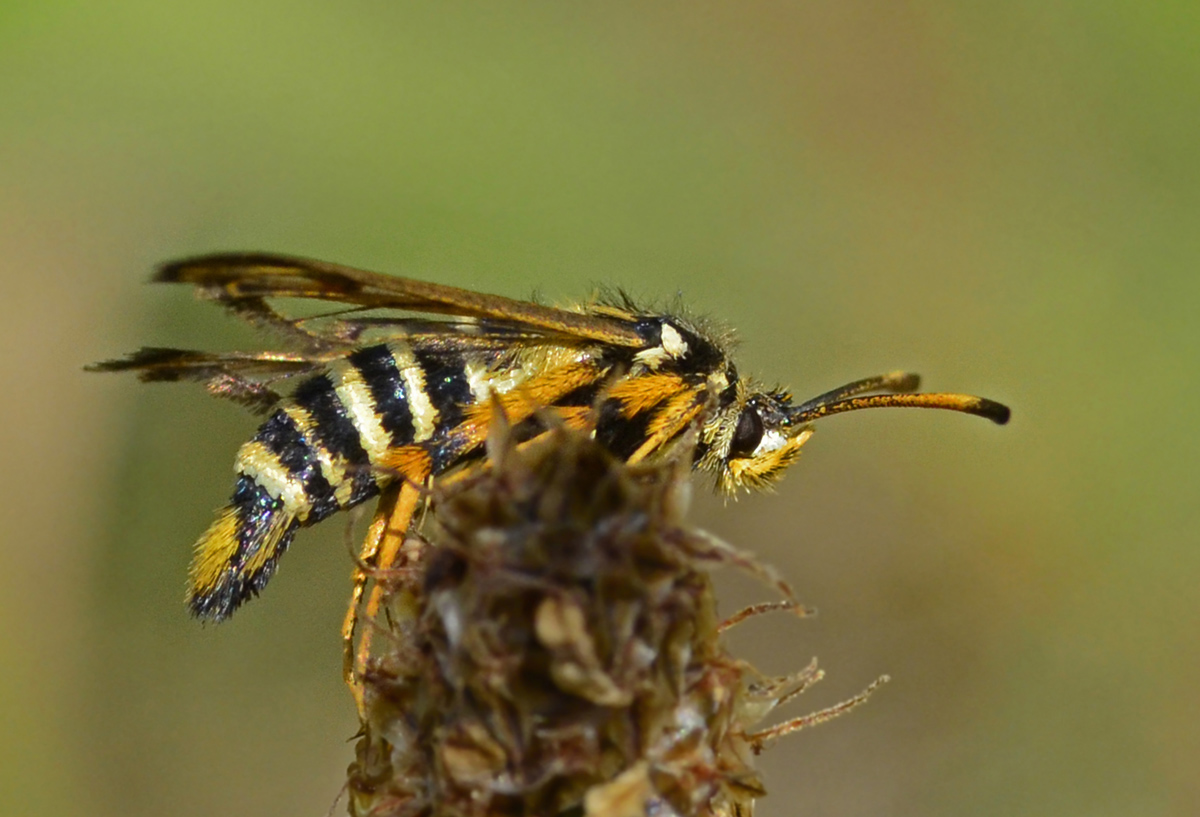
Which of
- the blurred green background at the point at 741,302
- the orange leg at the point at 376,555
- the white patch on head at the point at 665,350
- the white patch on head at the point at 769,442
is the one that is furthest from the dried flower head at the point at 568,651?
the blurred green background at the point at 741,302

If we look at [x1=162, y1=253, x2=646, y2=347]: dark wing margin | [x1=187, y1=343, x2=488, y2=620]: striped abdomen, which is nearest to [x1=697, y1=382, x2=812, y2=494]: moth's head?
[x1=162, y1=253, x2=646, y2=347]: dark wing margin

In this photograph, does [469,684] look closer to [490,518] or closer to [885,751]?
[490,518]

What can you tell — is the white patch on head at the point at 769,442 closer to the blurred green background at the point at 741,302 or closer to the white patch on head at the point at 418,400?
the white patch on head at the point at 418,400

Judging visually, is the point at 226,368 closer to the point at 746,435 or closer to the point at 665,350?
the point at 665,350

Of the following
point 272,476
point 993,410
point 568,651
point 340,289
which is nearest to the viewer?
point 568,651

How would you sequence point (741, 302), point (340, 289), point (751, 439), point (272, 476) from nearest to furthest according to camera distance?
point (340, 289) → point (272, 476) → point (751, 439) → point (741, 302)

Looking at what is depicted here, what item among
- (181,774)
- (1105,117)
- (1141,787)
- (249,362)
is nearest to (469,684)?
(249,362)

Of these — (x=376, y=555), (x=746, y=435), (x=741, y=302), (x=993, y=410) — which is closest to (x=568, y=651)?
(x=376, y=555)

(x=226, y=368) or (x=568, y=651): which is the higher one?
(x=226, y=368)
